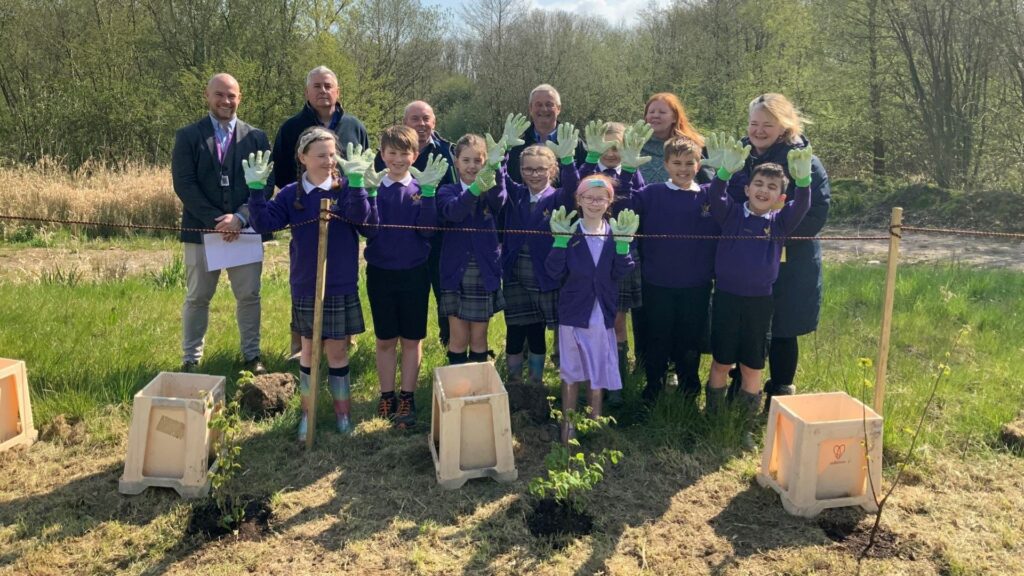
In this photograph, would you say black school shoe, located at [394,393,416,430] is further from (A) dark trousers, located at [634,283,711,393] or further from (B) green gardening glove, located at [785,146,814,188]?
(B) green gardening glove, located at [785,146,814,188]

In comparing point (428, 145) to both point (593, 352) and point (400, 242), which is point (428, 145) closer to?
point (400, 242)

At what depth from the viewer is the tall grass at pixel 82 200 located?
35.7ft

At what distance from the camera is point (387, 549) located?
2.83 metres

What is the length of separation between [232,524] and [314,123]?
2949 millimetres

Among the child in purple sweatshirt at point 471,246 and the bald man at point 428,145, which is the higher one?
the bald man at point 428,145

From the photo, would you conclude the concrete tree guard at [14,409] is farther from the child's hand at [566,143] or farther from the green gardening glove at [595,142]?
the green gardening glove at [595,142]

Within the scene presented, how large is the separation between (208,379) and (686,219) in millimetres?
2788

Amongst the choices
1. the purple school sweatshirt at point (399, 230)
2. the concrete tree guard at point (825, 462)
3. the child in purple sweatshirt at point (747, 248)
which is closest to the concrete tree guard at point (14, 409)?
the purple school sweatshirt at point (399, 230)

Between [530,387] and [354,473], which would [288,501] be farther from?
[530,387]

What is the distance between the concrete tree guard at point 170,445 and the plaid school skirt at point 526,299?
1.80 meters

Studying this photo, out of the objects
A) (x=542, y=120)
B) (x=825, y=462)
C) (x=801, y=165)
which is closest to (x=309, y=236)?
(x=542, y=120)

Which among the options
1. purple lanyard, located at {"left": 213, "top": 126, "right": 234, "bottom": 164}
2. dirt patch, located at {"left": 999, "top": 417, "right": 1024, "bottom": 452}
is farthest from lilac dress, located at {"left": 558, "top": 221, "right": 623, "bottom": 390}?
purple lanyard, located at {"left": 213, "top": 126, "right": 234, "bottom": 164}

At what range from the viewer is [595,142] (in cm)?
378

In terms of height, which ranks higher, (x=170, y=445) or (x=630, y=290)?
(x=630, y=290)
